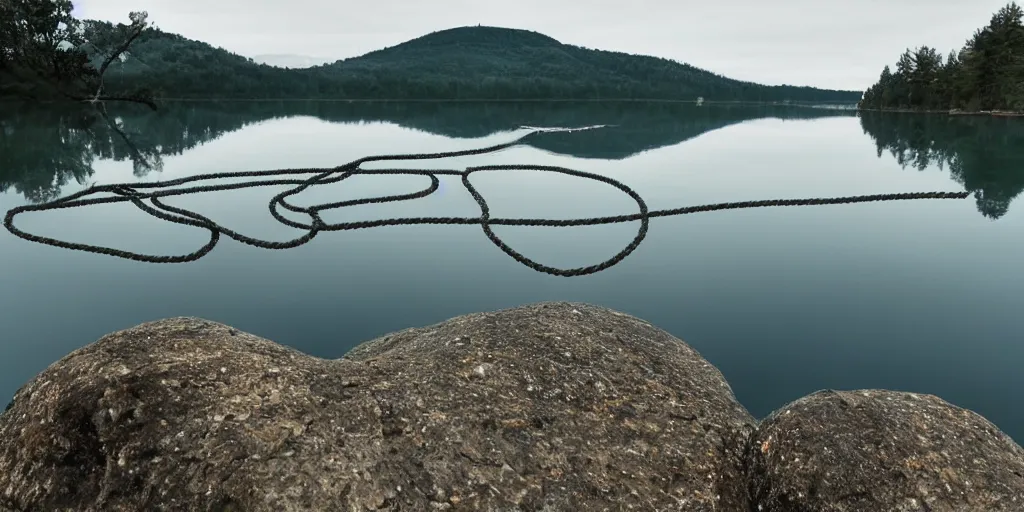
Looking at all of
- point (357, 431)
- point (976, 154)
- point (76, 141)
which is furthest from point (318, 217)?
point (976, 154)

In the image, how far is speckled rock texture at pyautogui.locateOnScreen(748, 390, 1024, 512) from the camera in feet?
13.1

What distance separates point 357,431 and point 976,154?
3919 centimetres

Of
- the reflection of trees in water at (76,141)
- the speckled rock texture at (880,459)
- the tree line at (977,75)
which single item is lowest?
the speckled rock texture at (880,459)

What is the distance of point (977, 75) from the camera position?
72.0m

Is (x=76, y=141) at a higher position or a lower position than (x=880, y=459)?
higher

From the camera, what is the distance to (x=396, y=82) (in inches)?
4840

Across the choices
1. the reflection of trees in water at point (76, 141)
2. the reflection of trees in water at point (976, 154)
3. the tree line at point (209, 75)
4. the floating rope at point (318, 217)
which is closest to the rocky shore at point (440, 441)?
the floating rope at point (318, 217)

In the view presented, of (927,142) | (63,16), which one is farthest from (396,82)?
(927,142)

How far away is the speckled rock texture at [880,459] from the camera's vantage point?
13.1 feet

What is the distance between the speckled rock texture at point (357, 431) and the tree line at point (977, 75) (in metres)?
77.1

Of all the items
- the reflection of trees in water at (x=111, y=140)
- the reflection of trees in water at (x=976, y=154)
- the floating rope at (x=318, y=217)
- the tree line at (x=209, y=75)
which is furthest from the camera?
the tree line at (x=209, y=75)

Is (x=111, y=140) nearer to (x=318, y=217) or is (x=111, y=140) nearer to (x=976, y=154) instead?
(x=318, y=217)

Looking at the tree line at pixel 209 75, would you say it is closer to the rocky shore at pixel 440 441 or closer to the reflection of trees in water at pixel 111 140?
the reflection of trees in water at pixel 111 140

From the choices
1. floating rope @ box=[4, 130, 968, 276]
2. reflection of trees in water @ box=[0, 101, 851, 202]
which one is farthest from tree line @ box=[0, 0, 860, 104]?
floating rope @ box=[4, 130, 968, 276]
